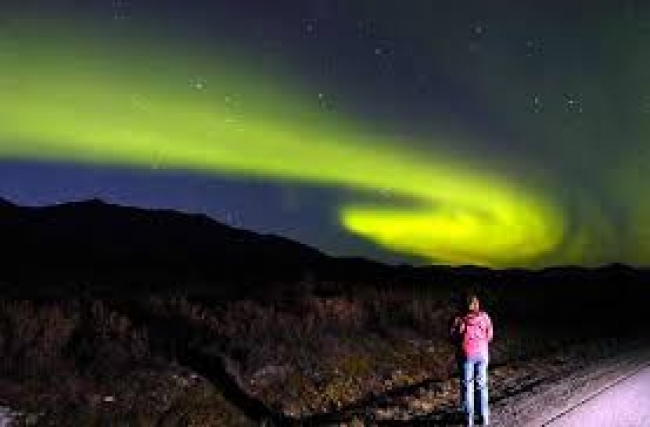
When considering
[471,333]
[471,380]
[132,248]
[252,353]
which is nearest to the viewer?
[471,333]

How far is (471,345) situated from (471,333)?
0.17 m

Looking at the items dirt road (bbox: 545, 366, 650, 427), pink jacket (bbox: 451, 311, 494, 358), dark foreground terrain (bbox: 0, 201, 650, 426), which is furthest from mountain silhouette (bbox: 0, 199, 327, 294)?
pink jacket (bbox: 451, 311, 494, 358)

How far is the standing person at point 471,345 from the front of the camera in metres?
11.4

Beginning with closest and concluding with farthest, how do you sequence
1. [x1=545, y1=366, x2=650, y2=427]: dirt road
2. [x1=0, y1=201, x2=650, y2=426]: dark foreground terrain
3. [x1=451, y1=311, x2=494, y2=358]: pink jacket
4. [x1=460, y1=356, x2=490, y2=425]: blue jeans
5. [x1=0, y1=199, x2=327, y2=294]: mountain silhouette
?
[x1=451, y1=311, x2=494, y2=358]: pink jacket < [x1=460, y1=356, x2=490, y2=425]: blue jeans < [x1=545, y1=366, x2=650, y2=427]: dirt road < [x1=0, y1=201, x2=650, y2=426]: dark foreground terrain < [x1=0, y1=199, x2=327, y2=294]: mountain silhouette

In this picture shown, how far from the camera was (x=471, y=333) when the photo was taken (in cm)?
1138

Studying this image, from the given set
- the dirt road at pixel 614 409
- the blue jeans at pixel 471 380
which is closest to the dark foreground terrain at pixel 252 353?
the blue jeans at pixel 471 380

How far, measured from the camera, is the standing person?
11.4m

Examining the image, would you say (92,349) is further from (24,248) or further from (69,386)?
(24,248)

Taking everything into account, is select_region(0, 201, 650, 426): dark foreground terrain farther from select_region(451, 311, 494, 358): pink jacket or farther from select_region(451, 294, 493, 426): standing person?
select_region(451, 311, 494, 358): pink jacket

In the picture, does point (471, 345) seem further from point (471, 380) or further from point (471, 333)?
point (471, 380)

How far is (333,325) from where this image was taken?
2022 centimetres

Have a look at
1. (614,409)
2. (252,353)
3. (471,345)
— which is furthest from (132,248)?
(471,345)

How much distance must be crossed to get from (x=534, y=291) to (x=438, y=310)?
14273 mm

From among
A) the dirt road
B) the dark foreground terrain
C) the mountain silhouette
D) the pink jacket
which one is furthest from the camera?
the mountain silhouette
